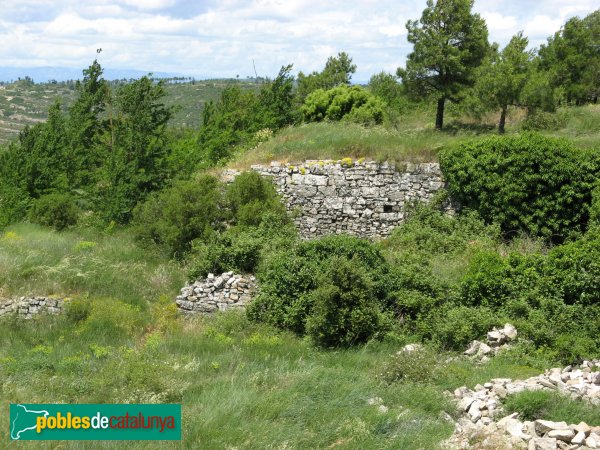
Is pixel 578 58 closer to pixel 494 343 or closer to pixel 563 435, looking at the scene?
pixel 494 343

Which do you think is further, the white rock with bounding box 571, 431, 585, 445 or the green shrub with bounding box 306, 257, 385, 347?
the green shrub with bounding box 306, 257, 385, 347

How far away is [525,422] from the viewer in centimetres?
620

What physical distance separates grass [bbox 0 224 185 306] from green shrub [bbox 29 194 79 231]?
6.93 feet

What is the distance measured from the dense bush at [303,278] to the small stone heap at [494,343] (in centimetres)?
215

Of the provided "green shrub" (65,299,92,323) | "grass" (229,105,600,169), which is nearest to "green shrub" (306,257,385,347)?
"green shrub" (65,299,92,323)

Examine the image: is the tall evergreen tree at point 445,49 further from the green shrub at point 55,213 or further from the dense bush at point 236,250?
the green shrub at point 55,213

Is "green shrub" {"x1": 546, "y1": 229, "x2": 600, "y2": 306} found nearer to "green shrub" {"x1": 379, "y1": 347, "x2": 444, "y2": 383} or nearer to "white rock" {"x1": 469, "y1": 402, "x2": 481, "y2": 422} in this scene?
"green shrub" {"x1": 379, "y1": 347, "x2": 444, "y2": 383}

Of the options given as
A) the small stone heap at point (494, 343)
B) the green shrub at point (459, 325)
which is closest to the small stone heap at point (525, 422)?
the small stone heap at point (494, 343)

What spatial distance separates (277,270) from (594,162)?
8443 mm

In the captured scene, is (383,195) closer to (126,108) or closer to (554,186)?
(554,186)

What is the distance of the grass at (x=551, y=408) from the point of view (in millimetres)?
6406

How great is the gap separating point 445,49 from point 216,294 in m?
12.7

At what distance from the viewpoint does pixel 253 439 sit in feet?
19.4

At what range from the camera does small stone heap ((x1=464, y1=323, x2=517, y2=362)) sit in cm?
905
